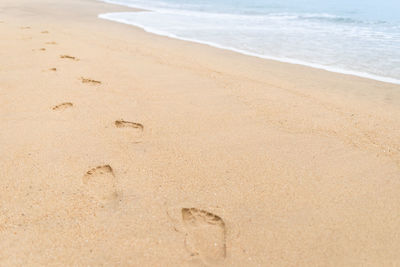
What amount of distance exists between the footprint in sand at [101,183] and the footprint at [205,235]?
A: 0.40 metres

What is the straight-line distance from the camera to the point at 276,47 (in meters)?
5.49

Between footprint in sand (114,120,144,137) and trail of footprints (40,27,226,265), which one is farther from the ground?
footprint in sand (114,120,144,137)

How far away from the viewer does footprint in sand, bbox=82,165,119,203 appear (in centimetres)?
166

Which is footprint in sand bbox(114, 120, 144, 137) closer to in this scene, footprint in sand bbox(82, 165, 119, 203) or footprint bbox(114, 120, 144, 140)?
footprint bbox(114, 120, 144, 140)

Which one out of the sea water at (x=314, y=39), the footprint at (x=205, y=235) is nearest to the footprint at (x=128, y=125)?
the footprint at (x=205, y=235)

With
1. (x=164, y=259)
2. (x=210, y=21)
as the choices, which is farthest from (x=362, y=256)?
(x=210, y=21)

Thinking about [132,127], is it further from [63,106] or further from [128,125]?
[63,106]

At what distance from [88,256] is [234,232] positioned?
64 cm

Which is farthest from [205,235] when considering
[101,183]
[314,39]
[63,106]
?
[314,39]

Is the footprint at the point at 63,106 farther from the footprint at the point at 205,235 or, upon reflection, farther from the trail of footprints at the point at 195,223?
the footprint at the point at 205,235

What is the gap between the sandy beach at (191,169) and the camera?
4.66 ft

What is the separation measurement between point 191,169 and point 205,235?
20.3 inches

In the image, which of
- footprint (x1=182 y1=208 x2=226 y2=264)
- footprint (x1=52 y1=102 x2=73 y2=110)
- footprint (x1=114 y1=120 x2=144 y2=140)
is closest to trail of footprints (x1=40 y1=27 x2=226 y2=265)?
footprint (x1=182 y1=208 x2=226 y2=264)

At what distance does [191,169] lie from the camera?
192 centimetres
